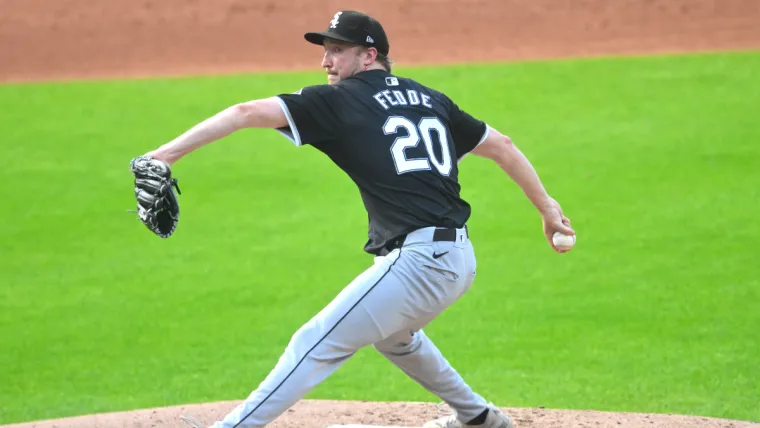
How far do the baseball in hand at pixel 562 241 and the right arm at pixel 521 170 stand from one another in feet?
0.07

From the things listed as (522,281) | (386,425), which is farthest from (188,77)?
(386,425)

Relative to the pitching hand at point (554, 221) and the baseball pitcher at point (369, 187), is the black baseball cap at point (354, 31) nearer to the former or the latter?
the baseball pitcher at point (369, 187)

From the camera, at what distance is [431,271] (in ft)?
13.0

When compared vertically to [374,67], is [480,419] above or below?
below

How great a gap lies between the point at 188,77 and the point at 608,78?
5.52 metres

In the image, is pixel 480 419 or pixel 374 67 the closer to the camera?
pixel 374 67

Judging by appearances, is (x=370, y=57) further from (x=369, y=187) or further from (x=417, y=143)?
(x=369, y=187)

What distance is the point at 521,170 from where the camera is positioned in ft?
14.5

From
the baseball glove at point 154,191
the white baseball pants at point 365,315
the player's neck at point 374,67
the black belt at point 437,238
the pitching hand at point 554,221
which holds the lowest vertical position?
the white baseball pants at point 365,315

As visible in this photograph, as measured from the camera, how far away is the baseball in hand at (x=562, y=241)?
14.8 ft

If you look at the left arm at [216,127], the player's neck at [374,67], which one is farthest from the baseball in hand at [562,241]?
the left arm at [216,127]

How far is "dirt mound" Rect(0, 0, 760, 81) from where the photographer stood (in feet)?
49.8

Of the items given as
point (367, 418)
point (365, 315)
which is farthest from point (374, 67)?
point (367, 418)

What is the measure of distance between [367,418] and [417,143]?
61.0 inches
